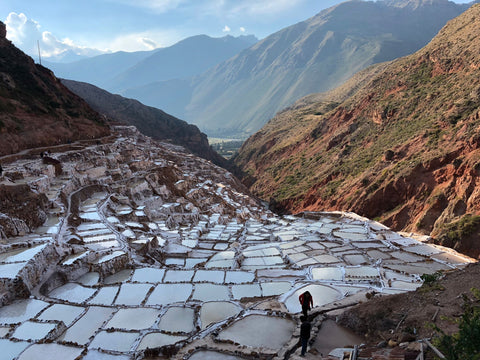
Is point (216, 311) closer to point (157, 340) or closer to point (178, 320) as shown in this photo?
point (178, 320)

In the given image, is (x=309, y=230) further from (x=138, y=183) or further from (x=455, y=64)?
(x=455, y=64)

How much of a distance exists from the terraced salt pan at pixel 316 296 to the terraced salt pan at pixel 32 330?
24.0ft

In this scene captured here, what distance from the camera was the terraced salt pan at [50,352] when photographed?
27.4 feet

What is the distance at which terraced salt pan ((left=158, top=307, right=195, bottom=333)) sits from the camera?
9.61 m

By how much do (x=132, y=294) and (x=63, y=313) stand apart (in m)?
2.26

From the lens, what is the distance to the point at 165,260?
651 inches

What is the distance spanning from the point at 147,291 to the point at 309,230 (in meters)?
14.3

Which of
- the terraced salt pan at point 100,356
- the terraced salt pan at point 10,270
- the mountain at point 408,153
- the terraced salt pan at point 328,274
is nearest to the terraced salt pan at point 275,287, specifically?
the terraced salt pan at point 328,274

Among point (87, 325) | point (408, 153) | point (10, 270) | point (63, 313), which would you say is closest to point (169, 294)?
point (87, 325)

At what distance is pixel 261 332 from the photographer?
346 inches

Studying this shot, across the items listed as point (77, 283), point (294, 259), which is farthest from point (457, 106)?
point (77, 283)

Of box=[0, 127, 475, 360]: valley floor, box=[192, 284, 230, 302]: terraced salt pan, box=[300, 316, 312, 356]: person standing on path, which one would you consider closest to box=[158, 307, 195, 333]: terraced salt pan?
box=[0, 127, 475, 360]: valley floor

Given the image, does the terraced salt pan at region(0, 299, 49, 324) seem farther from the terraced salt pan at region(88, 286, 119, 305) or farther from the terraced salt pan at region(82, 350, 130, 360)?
the terraced salt pan at region(82, 350, 130, 360)

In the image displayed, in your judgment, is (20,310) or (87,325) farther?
(20,310)
